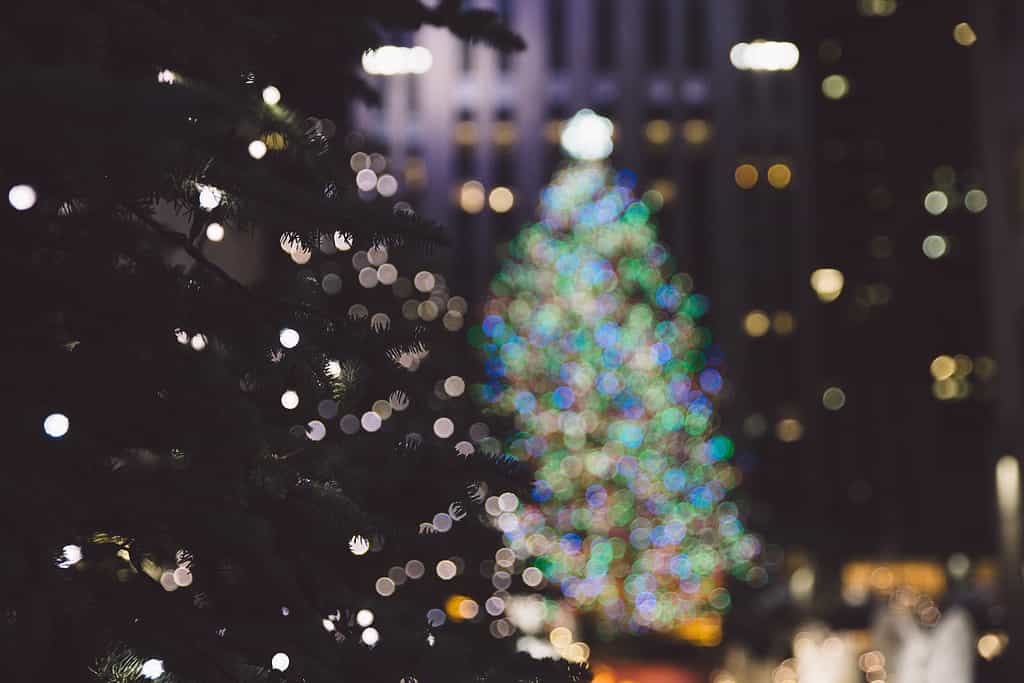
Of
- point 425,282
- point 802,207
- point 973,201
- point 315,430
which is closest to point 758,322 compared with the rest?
point 802,207

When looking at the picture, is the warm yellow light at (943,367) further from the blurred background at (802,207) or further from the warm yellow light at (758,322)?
the warm yellow light at (758,322)

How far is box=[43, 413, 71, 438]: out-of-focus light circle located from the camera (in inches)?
93.9

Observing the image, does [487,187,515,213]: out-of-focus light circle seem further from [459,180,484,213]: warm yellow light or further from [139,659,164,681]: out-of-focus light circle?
[139,659,164,681]: out-of-focus light circle

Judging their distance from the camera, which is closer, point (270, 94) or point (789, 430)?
point (270, 94)

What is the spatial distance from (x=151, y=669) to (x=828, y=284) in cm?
5907

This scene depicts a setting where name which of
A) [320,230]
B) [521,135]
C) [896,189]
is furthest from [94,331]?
[896,189]

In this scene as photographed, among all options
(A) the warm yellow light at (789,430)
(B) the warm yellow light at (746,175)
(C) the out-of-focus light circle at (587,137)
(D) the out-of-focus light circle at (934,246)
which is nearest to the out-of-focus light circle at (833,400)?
(A) the warm yellow light at (789,430)

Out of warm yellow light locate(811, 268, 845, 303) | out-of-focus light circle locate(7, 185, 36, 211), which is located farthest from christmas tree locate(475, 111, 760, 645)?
warm yellow light locate(811, 268, 845, 303)

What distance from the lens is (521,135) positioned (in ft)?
173

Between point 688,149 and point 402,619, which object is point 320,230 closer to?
point 402,619

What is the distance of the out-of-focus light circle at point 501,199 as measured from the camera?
172 ft

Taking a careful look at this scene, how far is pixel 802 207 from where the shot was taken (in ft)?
189

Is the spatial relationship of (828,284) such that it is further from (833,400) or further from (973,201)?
(973,201)

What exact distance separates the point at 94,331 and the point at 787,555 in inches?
2168
